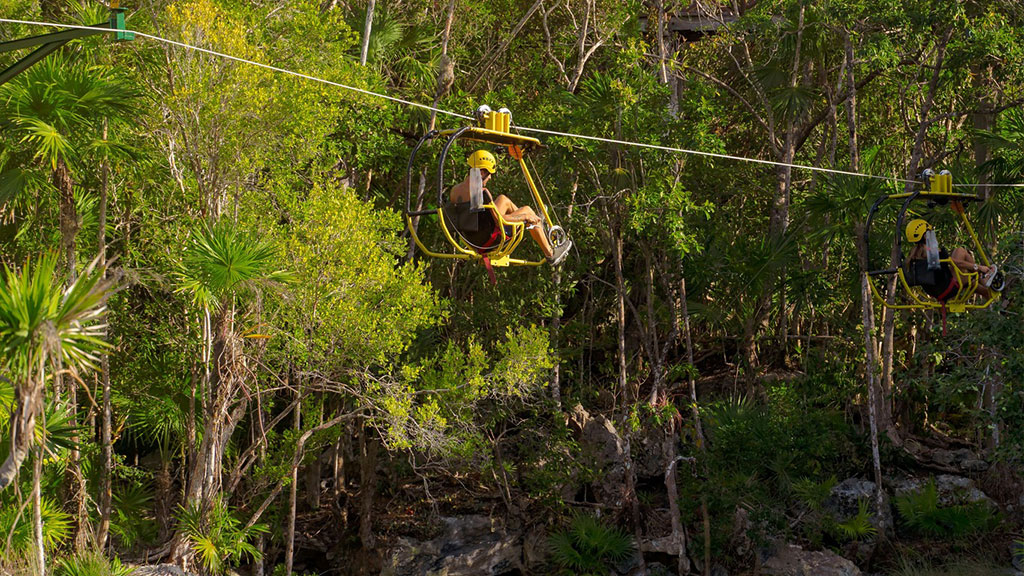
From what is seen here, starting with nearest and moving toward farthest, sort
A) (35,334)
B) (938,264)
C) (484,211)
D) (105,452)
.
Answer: (35,334)
(484,211)
(938,264)
(105,452)

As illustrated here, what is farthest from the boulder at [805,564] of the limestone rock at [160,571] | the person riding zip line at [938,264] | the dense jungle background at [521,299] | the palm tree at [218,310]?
the limestone rock at [160,571]

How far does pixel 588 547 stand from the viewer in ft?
45.1

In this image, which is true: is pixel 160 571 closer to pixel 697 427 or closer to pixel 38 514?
pixel 38 514

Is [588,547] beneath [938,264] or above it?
beneath

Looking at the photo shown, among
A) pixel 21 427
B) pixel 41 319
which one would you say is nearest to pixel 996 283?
pixel 41 319

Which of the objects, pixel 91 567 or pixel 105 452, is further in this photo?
pixel 105 452

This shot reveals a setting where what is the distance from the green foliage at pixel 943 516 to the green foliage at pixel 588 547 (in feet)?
11.5

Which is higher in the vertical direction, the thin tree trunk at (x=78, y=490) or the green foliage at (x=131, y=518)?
the thin tree trunk at (x=78, y=490)

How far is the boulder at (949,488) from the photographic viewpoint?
1388cm

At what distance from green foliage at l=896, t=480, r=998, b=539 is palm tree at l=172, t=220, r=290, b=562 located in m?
8.24

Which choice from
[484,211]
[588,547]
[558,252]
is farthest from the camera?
[588,547]

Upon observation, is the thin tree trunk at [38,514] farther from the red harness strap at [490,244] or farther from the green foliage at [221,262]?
the red harness strap at [490,244]

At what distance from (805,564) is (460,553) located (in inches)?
180

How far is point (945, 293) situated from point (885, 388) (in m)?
6.24
